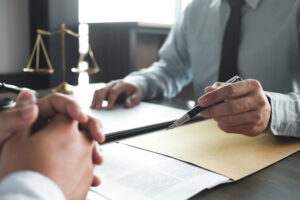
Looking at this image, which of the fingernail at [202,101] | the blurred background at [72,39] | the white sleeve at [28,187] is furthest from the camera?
the blurred background at [72,39]

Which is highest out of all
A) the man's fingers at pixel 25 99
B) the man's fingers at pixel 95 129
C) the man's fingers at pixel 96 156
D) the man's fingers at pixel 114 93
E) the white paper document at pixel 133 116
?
the man's fingers at pixel 25 99

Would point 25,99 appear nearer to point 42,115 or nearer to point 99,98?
point 42,115

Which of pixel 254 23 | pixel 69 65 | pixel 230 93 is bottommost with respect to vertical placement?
pixel 69 65

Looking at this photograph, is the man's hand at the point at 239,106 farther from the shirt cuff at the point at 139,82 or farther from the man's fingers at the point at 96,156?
the shirt cuff at the point at 139,82

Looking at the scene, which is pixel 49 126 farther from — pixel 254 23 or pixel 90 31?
pixel 90 31

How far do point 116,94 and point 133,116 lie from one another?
180mm

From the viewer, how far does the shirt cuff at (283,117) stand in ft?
2.29

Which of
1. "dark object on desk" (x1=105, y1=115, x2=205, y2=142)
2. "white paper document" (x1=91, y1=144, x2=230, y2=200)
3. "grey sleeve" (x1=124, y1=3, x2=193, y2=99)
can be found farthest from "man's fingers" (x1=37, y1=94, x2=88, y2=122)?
"grey sleeve" (x1=124, y1=3, x2=193, y2=99)

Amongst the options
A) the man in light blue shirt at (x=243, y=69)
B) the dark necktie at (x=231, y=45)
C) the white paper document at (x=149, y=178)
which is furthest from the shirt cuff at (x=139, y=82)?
the white paper document at (x=149, y=178)

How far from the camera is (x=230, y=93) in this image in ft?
2.02

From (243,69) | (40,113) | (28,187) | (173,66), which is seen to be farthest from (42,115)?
(173,66)

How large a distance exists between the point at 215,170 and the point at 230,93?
0.18 metres

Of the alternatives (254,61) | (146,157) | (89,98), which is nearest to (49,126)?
(146,157)

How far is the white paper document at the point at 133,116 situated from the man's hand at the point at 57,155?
1.05 feet
